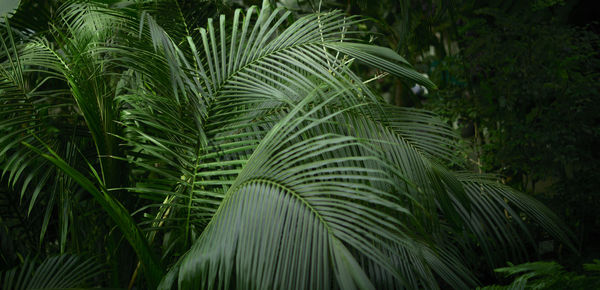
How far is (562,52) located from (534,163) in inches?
24.4

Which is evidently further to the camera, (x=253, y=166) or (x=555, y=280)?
(x=555, y=280)

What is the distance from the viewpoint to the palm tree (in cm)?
111

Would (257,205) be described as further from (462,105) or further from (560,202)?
(462,105)

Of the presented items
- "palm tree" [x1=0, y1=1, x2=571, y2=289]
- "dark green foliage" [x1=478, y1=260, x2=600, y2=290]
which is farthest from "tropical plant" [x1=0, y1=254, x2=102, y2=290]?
"dark green foliage" [x1=478, y1=260, x2=600, y2=290]

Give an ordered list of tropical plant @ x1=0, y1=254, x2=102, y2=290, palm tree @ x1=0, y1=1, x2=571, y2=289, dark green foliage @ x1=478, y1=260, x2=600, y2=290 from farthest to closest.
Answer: tropical plant @ x1=0, y1=254, x2=102, y2=290
dark green foliage @ x1=478, y1=260, x2=600, y2=290
palm tree @ x1=0, y1=1, x2=571, y2=289

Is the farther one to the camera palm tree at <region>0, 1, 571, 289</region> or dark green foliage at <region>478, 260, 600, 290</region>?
dark green foliage at <region>478, 260, 600, 290</region>

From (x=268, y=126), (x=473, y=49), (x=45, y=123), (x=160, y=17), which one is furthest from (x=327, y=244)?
(x=473, y=49)

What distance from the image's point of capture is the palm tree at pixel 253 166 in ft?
3.63

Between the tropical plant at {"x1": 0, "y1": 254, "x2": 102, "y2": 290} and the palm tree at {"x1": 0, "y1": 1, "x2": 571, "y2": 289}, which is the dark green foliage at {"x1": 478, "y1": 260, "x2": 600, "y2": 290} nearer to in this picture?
the palm tree at {"x1": 0, "y1": 1, "x2": 571, "y2": 289}

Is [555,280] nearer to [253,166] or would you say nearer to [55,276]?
[253,166]

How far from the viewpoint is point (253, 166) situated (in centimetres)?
128

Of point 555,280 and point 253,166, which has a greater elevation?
point 253,166

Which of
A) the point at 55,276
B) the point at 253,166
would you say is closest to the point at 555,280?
the point at 253,166

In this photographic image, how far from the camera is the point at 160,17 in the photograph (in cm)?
229
